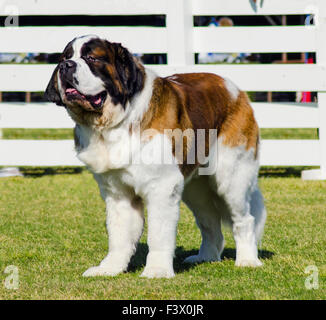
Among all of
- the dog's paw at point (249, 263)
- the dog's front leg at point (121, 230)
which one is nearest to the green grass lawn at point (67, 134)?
the dog's paw at point (249, 263)

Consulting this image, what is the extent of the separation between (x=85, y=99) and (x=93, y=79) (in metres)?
0.13

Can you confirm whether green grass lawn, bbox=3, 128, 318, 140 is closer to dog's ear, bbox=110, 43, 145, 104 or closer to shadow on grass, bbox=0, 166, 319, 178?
shadow on grass, bbox=0, 166, 319, 178

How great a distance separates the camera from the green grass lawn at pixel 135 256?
3955mm

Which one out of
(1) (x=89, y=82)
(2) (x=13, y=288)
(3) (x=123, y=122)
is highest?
(1) (x=89, y=82)

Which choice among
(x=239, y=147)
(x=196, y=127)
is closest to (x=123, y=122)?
(x=196, y=127)

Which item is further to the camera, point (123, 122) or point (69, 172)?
point (69, 172)

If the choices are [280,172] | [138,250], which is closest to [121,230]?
[138,250]

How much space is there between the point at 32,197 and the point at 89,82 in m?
3.86

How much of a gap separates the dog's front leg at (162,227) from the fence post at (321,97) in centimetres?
464

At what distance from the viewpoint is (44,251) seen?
17.0ft

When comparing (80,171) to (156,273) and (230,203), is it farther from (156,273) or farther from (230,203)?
(156,273)

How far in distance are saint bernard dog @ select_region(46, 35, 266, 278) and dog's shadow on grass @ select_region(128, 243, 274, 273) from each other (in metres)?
0.29

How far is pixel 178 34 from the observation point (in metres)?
8.45
